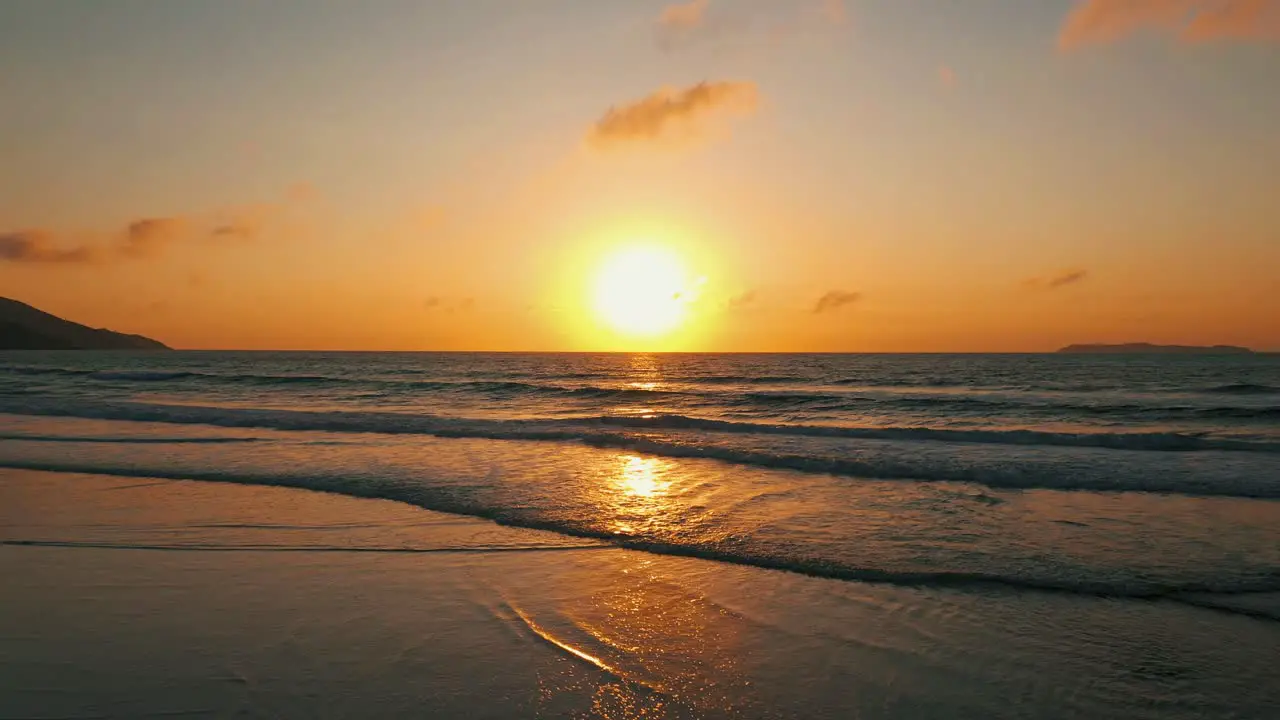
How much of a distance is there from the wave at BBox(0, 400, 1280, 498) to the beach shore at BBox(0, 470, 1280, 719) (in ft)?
26.7

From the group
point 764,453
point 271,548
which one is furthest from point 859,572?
point 764,453

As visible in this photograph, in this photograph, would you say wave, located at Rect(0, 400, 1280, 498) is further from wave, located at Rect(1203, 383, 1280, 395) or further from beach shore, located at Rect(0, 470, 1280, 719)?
wave, located at Rect(1203, 383, 1280, 395)

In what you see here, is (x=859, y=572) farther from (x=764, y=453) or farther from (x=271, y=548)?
(x=764, y=453)

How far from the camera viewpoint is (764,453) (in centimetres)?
1764

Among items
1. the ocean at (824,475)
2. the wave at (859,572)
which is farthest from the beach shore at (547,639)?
the ocean at (824,475)

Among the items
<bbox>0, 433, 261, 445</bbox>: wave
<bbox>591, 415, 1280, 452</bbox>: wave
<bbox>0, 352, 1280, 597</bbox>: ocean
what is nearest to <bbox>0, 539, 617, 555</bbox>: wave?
<bbox>0, 352, 1280, 597</bbox>: ocean

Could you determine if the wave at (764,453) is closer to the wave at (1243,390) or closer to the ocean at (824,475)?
the ocean at (824,475)

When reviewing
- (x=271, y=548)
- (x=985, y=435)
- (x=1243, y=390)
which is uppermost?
(x=1243, y=390)

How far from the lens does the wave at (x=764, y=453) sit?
13938 mm

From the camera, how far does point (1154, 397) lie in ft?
135

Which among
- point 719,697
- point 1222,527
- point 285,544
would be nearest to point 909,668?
point 719,697

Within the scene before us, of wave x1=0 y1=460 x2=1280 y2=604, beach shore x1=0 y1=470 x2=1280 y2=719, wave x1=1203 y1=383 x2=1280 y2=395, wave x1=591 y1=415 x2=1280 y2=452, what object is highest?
wave x1=1203 y1=383 x2=1280 y2=395

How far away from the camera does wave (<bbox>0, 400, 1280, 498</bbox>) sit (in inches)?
549

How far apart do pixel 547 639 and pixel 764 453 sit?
12550mm
